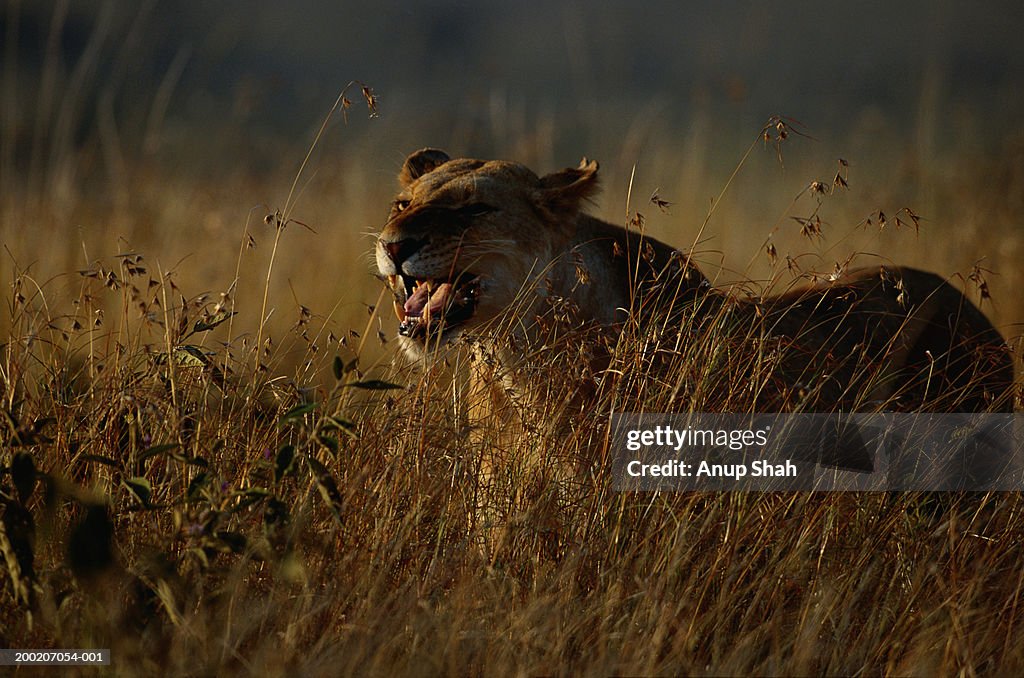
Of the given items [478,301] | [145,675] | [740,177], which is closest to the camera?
[145,675]

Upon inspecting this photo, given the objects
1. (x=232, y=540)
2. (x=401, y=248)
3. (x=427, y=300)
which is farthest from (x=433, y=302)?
(x=232, y=540)

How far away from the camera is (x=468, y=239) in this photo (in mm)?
3957

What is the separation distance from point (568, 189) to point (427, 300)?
70cm

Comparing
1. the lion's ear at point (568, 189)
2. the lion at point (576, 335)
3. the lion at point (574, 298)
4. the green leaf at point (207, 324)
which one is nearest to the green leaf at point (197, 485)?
the green leaf at point (207, 324)

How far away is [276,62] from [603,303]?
11.3 meters

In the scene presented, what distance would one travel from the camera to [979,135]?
373 inches

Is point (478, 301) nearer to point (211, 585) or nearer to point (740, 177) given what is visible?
point (211, 585)

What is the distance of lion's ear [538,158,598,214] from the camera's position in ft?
13.7

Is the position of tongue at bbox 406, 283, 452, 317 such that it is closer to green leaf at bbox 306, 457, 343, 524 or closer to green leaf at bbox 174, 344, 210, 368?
green leaf at bbox 174, 344, 210, 368

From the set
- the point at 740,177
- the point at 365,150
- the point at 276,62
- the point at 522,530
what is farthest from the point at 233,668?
the point at 276,62

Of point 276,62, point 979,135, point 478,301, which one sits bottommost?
point 478,301

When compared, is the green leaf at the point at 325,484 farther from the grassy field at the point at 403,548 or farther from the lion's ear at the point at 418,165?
the lion's ear at the point at 418,165

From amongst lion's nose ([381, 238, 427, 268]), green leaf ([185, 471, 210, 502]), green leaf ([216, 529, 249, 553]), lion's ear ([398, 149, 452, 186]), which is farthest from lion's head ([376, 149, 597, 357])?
green leaf ([216, 529, 249, 553])

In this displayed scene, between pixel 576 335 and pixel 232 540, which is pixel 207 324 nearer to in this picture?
pixel 232 540
